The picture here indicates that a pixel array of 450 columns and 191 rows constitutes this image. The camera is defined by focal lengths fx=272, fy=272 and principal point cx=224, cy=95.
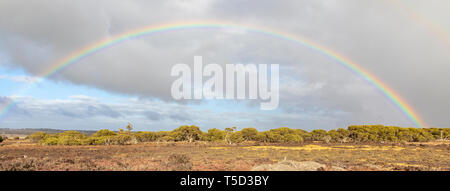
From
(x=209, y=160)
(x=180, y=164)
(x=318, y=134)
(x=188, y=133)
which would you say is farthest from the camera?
(x=318, y=134)

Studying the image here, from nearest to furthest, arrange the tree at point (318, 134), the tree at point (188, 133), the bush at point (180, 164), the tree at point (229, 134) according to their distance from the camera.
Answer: the bush at point (180, 164) < the tree at point (229, 134) < the tree at point (188, 133) < the tree at point (318, 134)

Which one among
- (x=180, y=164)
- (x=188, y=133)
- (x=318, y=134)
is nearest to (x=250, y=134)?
(x=188, y=133)

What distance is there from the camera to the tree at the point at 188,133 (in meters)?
103

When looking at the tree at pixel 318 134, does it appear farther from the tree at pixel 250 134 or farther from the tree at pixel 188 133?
the tree at pixel 188 133

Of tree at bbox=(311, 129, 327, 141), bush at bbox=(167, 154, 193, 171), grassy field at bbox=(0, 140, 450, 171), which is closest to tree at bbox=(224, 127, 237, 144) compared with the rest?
tree at bbox=(311, 129, 327, 141)

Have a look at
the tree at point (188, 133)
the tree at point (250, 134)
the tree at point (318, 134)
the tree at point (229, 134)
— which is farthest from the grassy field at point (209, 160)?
the tree at point (318, 134)

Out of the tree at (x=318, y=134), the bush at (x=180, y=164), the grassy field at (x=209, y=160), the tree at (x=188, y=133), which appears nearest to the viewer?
the bush at (x=180, y=164)

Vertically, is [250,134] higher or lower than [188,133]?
lower

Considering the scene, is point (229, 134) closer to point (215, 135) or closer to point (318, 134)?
point (215, 135)

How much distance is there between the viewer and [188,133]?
10431 cm
